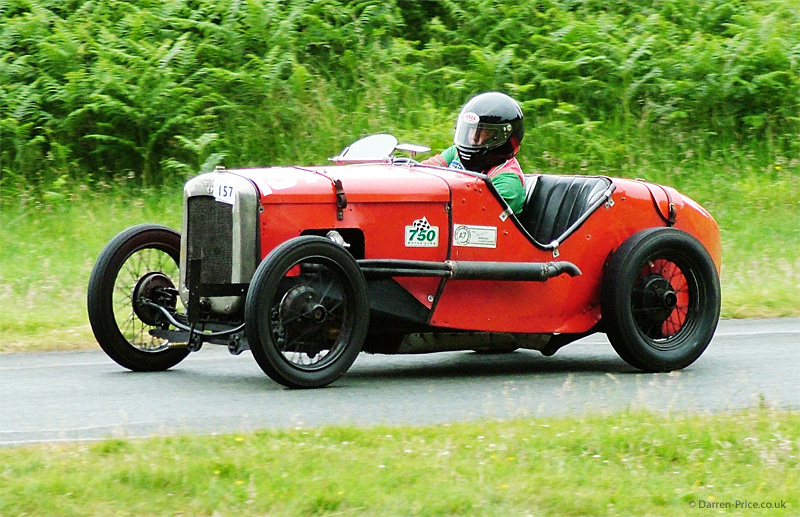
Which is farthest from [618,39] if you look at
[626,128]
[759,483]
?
[759,483]

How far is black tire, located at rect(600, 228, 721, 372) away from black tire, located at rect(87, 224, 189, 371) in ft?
9.19

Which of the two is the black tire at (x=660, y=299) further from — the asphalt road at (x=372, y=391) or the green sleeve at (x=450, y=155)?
the green sleeve at (x=450, y=155)

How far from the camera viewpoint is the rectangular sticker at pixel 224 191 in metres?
6.88

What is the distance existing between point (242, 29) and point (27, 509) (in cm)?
1187


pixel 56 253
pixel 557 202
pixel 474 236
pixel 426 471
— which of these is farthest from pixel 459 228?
pixel 56 253

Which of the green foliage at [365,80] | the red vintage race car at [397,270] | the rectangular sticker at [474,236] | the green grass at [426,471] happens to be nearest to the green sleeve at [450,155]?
the red vintage race car at [397,270]

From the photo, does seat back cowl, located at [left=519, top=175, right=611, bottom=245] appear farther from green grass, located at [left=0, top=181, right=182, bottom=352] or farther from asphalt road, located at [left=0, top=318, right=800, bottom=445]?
green grass, located at [left=0, top=181, right=182, bottom=352]

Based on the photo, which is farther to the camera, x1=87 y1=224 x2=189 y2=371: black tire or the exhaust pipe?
x1=87 y1=224 x2=189 y2=371: black tire

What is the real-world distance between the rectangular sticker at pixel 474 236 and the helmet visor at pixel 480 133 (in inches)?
28.7

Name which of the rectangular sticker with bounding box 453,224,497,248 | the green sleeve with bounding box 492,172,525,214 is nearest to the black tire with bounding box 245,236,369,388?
the rectangular sticker with bounding box 453,224,497,248

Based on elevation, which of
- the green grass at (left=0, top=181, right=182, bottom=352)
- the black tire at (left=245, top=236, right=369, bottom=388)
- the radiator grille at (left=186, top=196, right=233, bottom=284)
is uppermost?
the radiator grille at (left=186, top=196, right=233, bottom=284)

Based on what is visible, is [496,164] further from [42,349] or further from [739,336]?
[42,349]

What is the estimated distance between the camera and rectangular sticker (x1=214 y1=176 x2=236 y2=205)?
6.88 metres

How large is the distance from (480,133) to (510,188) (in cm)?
44
